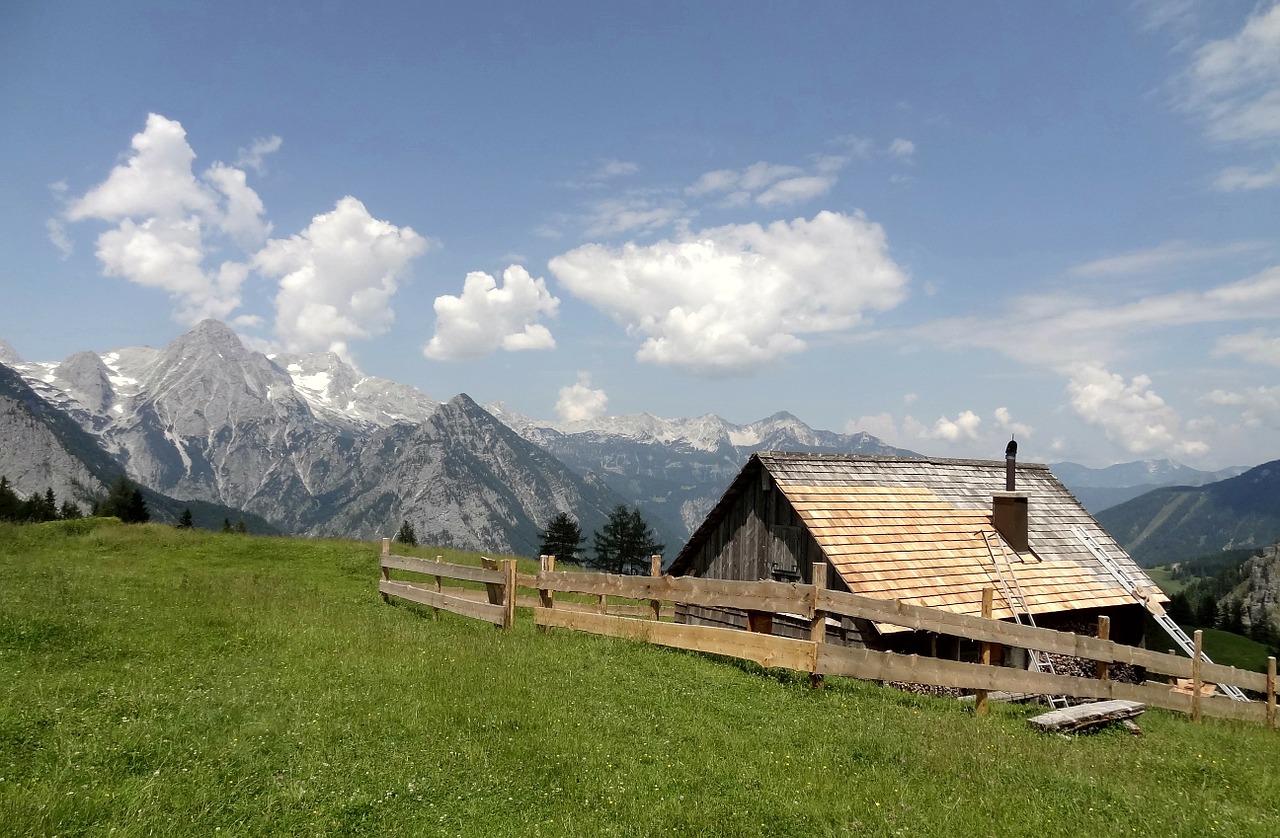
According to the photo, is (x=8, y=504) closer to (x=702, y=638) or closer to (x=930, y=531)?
(x=702, y=638)

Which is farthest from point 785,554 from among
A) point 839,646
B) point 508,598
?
point 508,598

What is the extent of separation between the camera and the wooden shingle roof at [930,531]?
64.2ft

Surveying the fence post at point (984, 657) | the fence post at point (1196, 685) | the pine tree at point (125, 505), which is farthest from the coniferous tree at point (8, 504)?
the fence post at point (1196, 685)

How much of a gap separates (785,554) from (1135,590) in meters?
13.7

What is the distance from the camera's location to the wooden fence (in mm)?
11055

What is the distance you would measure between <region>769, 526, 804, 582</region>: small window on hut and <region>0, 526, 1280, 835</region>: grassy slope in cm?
784

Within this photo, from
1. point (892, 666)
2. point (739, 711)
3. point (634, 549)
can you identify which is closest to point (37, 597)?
point (739, 711)

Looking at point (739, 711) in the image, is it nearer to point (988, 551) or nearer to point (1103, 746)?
point (1103, 746)

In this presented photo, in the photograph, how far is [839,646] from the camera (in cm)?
1277

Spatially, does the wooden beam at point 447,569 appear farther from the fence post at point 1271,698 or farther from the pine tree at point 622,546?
the pine tree at point 622,546

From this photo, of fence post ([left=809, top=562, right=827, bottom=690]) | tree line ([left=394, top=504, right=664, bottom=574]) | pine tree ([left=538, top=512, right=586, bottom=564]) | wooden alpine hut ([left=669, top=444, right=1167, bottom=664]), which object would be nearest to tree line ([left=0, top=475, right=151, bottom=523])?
tree line ([left=394, top=504, right=664, bottom=574])

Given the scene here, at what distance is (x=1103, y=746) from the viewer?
9961 millimetres

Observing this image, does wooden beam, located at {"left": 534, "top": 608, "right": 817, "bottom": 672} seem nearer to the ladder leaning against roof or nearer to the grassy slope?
the grassy slope

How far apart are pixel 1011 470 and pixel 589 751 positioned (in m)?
23.4
